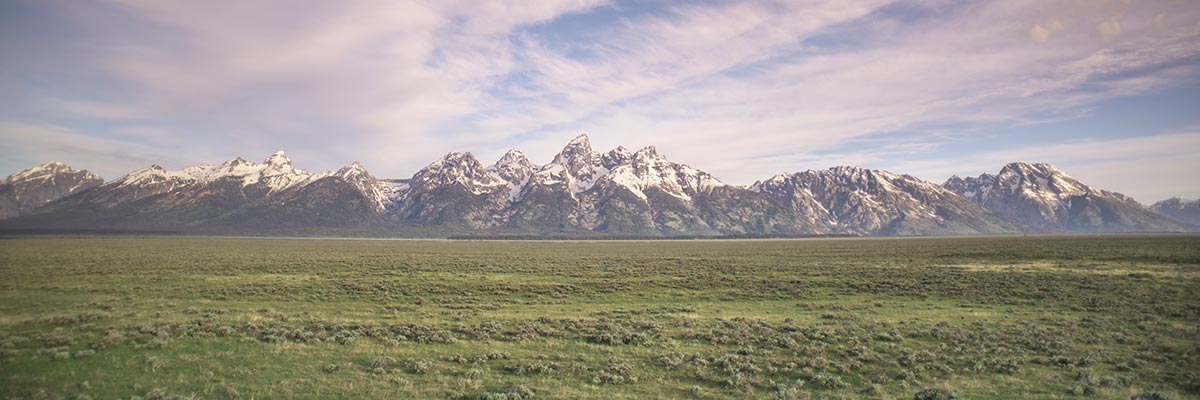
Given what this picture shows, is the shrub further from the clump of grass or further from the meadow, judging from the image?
the clump of grass

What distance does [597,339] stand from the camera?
22.4m

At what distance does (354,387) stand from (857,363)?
17.8 m

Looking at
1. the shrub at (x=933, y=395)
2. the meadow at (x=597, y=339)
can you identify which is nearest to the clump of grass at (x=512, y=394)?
the meadow at (x=597, y=339)

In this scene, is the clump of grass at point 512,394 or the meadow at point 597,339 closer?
the clump of grass at point 512,394

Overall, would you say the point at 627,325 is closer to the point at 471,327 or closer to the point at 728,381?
the point at 471,327

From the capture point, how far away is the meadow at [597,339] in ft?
50.8

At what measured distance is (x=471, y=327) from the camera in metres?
24.6

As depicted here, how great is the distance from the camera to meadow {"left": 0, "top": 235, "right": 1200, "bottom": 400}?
15.5 meters

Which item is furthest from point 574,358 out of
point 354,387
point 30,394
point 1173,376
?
point 1173,376

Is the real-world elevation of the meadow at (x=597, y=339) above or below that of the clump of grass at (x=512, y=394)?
below

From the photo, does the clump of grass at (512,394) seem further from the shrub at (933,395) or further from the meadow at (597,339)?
the shrub at (933,395)

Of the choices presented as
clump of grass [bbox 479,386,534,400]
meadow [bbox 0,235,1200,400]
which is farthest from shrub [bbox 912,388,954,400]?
clump of grass [bbox 479,386,534,400]

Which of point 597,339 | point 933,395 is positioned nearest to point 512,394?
point 597,339

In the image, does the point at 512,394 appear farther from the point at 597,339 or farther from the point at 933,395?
Answer: the point at 933,395
